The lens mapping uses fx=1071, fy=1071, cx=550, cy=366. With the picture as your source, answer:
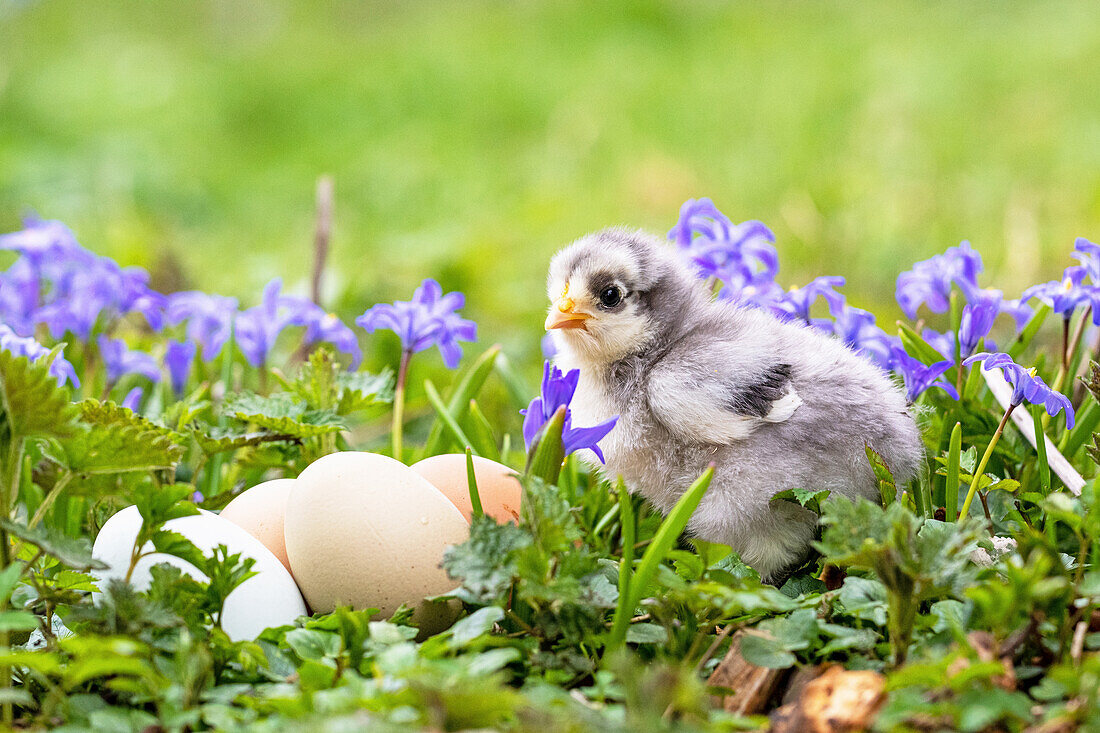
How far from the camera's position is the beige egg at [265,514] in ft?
6.01

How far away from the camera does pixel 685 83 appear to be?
7391mm

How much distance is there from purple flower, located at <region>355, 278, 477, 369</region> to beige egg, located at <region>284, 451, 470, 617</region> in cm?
59

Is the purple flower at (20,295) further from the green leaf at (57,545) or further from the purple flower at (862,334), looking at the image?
the purple flower at (862,334)

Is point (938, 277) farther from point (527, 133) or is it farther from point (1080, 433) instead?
point (527, 133)

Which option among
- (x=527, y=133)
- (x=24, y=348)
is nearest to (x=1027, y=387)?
(x=24, y=348)

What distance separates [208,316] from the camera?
2.69 m

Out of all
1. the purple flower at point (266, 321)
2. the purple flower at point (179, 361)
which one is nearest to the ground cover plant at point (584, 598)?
the purple flower at point (266, 321)

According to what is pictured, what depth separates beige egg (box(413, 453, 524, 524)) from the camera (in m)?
1.87

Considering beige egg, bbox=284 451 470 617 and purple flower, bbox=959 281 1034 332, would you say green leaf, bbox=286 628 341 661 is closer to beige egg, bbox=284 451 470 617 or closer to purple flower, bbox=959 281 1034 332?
beige egg, bbox=284 451 470 617

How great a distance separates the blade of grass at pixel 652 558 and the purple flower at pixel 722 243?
3.02 feet

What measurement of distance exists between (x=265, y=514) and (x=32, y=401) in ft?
1.90

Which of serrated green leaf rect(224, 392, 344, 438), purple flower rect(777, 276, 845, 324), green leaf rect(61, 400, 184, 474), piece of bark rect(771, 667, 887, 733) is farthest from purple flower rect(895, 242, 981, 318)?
green leaf rect(61, 400, 184, 474)

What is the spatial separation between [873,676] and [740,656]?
193 mm

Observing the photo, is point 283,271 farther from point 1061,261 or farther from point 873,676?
point 873,676
